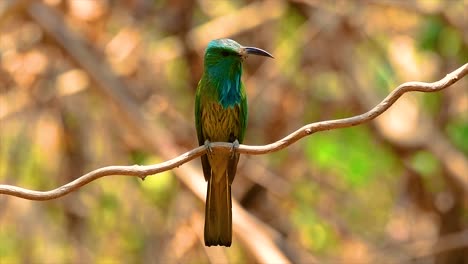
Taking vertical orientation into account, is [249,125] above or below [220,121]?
above

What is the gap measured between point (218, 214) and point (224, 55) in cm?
59

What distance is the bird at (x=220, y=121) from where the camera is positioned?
3.49m

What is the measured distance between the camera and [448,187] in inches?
246

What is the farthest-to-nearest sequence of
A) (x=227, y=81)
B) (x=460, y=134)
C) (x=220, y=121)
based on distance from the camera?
(x=460, y=134) → (x=220, y=121) → (x=227, y=81)

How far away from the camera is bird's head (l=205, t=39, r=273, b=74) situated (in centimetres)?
351

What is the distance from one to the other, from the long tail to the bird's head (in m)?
0.42

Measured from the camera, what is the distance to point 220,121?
3838mm

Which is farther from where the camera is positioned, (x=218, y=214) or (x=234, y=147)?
(x=218, y=214)

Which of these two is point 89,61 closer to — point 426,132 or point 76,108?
→ point 76,108

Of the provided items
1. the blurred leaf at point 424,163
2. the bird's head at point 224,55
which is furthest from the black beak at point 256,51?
the blurred leaf at point 424,163

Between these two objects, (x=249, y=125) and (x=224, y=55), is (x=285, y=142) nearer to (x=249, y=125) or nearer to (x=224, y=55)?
(x=224, y=55)

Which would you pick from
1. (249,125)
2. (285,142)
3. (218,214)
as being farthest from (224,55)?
(249,125)

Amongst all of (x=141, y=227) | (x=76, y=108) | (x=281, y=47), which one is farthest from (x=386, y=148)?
(x=76, y=108)

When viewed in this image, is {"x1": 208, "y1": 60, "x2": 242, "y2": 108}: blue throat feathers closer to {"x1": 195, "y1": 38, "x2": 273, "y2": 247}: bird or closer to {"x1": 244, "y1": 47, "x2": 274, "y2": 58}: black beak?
{"x1": 195, "y1": 38, "x2": 273, "y2": 247}: bird
